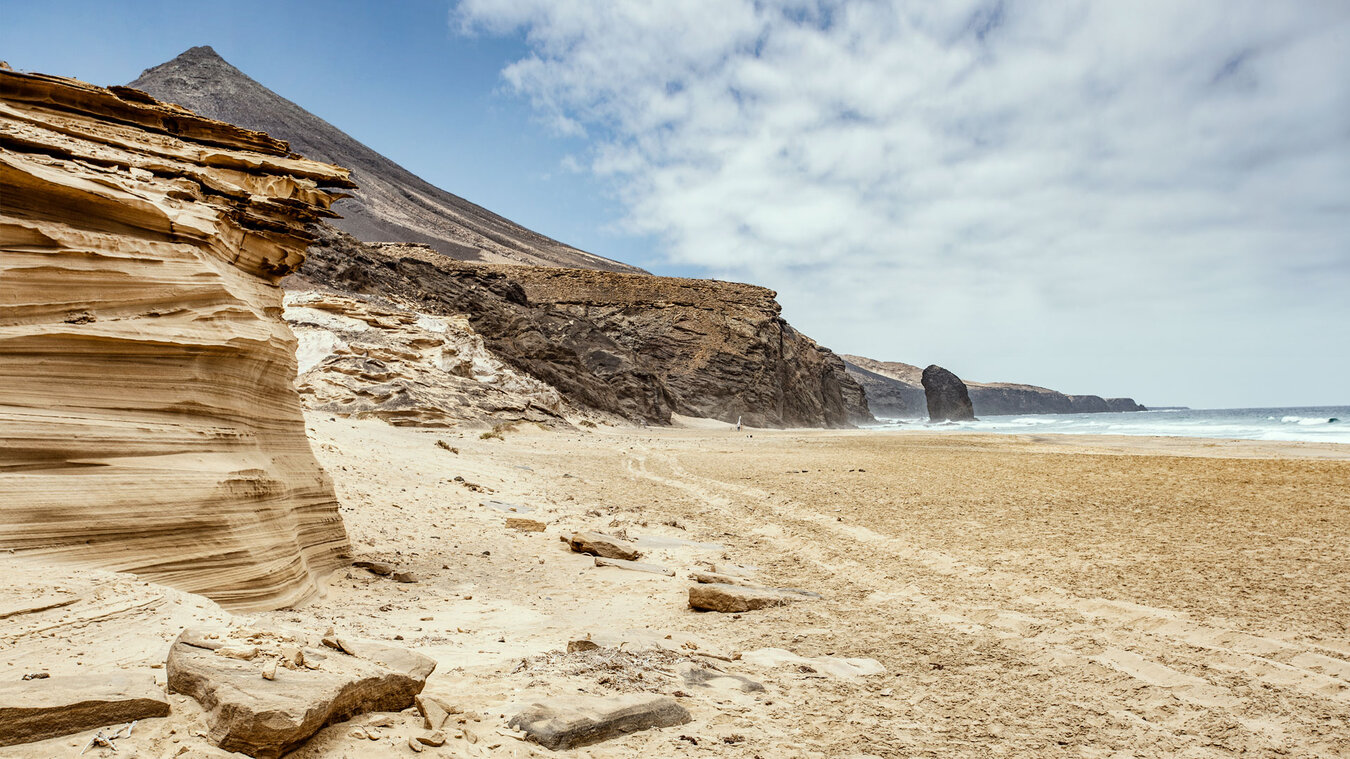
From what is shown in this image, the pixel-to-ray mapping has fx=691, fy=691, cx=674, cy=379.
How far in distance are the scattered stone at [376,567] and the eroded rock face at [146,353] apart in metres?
0.31

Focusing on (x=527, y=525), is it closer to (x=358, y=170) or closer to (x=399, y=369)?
(x=399, y=369)

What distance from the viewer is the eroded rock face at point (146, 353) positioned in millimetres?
4035

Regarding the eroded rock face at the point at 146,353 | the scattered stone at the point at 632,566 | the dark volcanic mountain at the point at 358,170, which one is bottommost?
the scattered stone at the point at 632,566

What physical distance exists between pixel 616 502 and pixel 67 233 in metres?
8.68

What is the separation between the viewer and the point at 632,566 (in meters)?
7.10

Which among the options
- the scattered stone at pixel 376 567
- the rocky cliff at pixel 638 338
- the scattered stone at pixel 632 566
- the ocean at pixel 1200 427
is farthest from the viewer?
the rocky cliff at pixel 638 338

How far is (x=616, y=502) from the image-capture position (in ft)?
39.7

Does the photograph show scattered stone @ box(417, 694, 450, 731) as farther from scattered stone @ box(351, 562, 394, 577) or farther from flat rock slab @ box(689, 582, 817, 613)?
scattered stone @ box(351, 562, 394, 577)

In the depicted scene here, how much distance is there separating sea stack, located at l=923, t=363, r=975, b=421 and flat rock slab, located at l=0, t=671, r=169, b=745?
4517 inches

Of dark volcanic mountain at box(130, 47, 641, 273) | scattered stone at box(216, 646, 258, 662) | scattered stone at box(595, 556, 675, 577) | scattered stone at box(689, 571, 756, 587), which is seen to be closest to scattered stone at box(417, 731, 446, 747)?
scattered stone at box(216, 646, 258, 662)

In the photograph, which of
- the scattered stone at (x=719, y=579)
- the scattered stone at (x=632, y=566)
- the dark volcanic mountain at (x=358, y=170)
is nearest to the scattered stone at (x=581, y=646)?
the scattered stone at (x=719, y=579)

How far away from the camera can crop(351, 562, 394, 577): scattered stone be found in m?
6.25

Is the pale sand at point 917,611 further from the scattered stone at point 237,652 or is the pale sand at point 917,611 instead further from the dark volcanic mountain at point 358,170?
the dark volcanic mountain at point 358,170

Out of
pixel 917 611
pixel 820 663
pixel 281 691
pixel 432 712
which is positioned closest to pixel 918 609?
pixel 917 611
